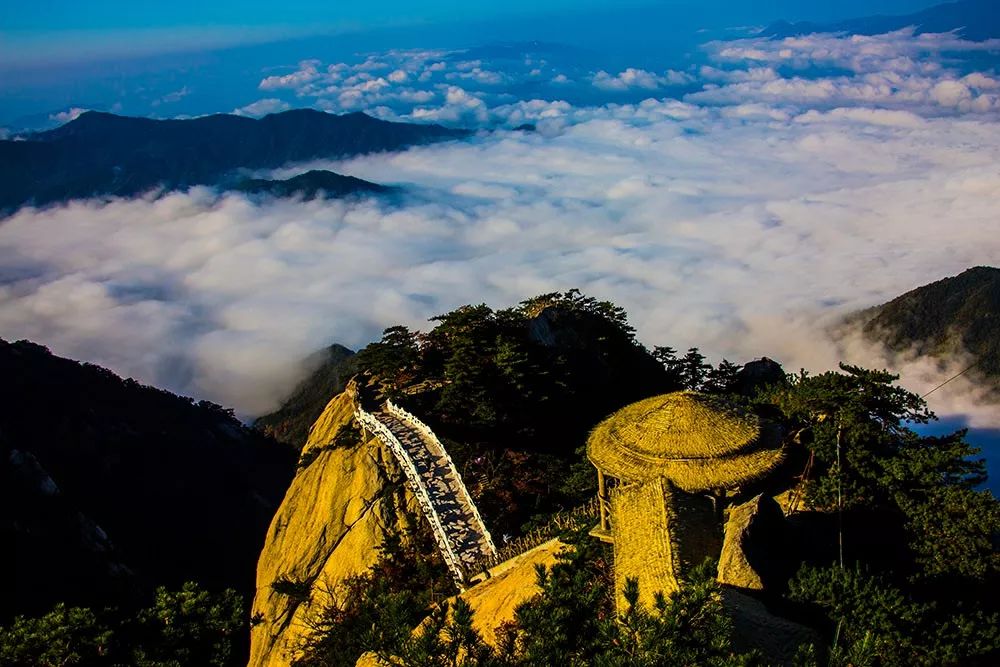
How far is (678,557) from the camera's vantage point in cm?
1333

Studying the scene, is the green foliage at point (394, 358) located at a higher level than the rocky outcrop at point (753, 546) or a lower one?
lower

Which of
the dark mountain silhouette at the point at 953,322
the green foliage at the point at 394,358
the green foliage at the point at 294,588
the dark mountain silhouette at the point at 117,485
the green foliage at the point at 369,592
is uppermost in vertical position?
the green foliage at the point at 394,358

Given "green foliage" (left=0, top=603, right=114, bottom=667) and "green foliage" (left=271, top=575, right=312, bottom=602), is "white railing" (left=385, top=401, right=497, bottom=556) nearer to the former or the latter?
"green foliage" (left=271, top=575, right=312, bottom=602)

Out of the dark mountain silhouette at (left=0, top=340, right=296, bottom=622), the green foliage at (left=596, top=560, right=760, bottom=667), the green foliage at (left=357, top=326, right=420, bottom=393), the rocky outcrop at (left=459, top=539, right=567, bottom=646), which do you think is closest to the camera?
the green foliage at (left=596, top=560, right=760, bottom=667)

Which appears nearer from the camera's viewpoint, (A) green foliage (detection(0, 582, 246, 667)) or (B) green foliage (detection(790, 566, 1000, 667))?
(B) green foliage (detection(790, 566, 1000, 667))

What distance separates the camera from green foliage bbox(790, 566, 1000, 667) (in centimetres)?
1269

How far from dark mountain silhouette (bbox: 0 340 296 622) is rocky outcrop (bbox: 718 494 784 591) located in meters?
40.8

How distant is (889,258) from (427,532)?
213263 millimetres

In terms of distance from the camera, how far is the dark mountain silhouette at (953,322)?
102500 millimetres

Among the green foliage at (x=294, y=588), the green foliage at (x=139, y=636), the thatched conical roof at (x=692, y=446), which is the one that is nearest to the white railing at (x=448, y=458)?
the thatched conical roof at (x=692, y=446)

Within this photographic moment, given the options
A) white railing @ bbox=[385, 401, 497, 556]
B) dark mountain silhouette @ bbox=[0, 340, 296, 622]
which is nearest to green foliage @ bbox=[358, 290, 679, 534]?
white railing @ bbox=[385, 401, 497, 556]

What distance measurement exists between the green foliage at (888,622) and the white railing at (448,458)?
9.63 metres

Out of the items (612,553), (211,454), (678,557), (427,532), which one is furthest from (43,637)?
(211,454)

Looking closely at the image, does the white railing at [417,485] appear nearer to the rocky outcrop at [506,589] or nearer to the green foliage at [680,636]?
the rocky outcrop at [506,589]
